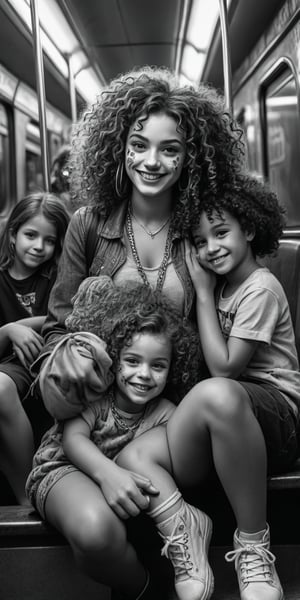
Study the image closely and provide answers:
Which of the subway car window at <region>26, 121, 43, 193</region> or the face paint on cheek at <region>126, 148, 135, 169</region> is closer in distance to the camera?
the face paint on cheek at <region>126, 148, 135, 169</region>

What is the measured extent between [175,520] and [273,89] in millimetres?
3325

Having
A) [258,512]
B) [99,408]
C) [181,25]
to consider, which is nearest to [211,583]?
[258,512]

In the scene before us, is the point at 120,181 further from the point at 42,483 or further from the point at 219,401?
the point at 42,483

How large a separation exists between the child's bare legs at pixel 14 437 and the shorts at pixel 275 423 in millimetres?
652

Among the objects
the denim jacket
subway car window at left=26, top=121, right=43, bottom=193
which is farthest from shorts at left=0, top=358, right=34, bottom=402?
subway car window at left=26, top=121, right=43, bottom=193

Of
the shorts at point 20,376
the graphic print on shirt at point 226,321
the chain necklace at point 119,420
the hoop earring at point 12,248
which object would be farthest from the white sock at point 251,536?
the hoop earring at point 12,248

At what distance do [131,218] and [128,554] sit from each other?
0.99 meters

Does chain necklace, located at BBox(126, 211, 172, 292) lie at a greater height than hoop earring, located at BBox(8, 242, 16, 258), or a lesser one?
lesser

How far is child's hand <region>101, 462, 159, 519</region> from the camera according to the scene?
5.44 ft

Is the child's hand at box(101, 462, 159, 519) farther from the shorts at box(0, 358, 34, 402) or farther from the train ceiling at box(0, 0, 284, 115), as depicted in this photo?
the train ceiling at box(0, 0, 284, 115)

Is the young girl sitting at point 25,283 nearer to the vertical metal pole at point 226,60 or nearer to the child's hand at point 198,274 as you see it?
the child's hand at point 198,274

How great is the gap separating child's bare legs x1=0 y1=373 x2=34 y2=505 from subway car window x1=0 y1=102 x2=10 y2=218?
9.99ft

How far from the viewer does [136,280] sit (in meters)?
2.04

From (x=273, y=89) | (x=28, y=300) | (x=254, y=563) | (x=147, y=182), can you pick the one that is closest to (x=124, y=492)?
(x=254, y=563)
